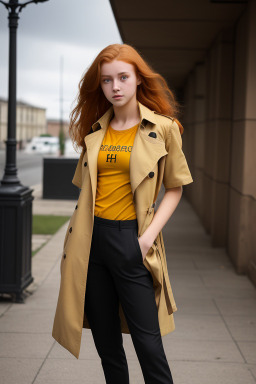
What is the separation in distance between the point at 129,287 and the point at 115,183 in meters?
0.48

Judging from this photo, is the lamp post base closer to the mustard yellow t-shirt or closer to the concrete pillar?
the concrete pillar

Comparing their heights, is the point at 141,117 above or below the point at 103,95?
below

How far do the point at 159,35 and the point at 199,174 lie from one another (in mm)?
4338

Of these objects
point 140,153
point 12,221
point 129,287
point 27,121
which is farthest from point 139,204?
point 27,121

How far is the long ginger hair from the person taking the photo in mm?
2744

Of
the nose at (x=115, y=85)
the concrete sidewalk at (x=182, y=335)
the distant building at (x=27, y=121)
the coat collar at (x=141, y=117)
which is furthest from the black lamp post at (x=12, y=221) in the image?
the distant building at (x=27, y=121)

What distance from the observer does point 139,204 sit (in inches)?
105

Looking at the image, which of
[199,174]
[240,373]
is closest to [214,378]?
[240,373]

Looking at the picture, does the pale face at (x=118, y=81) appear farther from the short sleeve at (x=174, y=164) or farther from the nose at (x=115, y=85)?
the short sleeve at (x=174, y=164)

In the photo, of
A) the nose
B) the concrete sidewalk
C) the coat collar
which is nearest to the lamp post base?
the concrete sidewalk

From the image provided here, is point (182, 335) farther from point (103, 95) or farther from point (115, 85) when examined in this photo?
point (115, 85)

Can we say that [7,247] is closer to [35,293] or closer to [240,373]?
[35,293]

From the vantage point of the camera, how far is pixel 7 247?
570cm

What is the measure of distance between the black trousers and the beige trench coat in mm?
46
